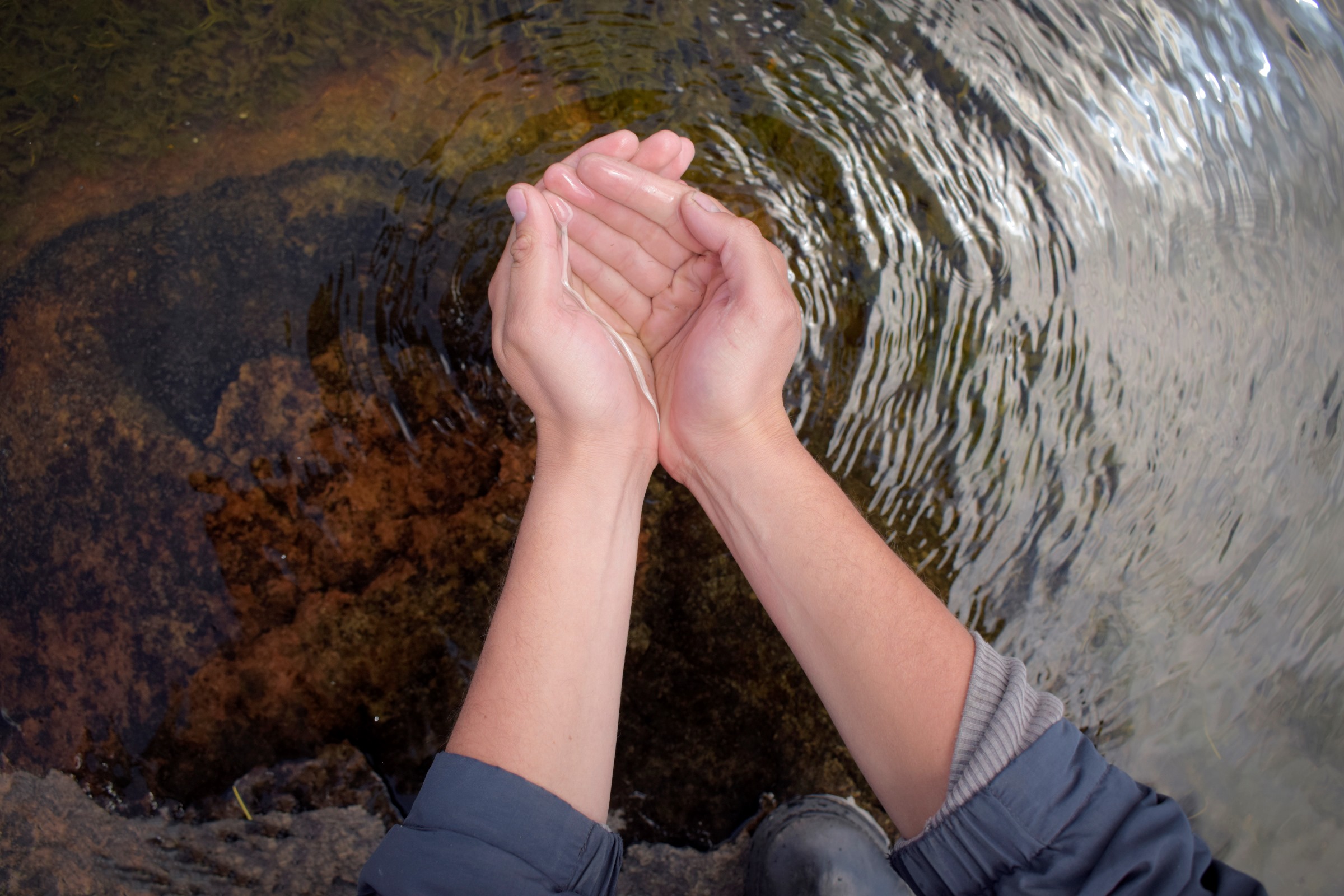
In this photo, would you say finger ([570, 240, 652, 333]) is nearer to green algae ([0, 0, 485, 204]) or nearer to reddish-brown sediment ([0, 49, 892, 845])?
reddish-brown sediment ([0, 49, 892, 845])

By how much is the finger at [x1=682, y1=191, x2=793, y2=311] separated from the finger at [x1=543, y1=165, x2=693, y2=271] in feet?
0.48

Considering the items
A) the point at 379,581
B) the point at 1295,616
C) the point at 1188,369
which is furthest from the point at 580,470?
the point at 1295,616

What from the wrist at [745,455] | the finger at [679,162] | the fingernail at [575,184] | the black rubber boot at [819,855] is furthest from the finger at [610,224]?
the black rubber boot at [819,855]

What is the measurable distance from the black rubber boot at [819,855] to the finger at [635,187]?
4.68 ft

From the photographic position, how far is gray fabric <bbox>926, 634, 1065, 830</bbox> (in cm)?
113

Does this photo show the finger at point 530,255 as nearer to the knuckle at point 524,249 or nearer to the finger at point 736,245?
the knuckle at point 524,249

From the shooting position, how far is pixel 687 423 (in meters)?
1.68

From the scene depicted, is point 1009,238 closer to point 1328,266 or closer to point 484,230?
point 1328,266

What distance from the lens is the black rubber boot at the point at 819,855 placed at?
67.1 inches

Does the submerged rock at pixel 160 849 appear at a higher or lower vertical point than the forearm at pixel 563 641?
lower

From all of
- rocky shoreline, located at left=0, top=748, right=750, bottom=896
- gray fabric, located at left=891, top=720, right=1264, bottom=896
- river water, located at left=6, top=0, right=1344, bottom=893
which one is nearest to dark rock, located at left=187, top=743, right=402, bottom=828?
rocky shoreline, located at left=0, top=748, right=750, bottom=896

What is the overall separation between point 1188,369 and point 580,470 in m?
1.75

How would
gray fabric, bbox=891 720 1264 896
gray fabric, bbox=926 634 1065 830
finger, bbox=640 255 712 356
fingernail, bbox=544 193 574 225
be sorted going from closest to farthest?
gray fabric, bbox=891 720 1264 896 < gray fabric, bbox=926 634 1065 830 < fingernail, bbox=544 193 574 225 < finger, bbox=640 255 712 356

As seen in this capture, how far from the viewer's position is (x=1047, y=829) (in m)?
1.09
